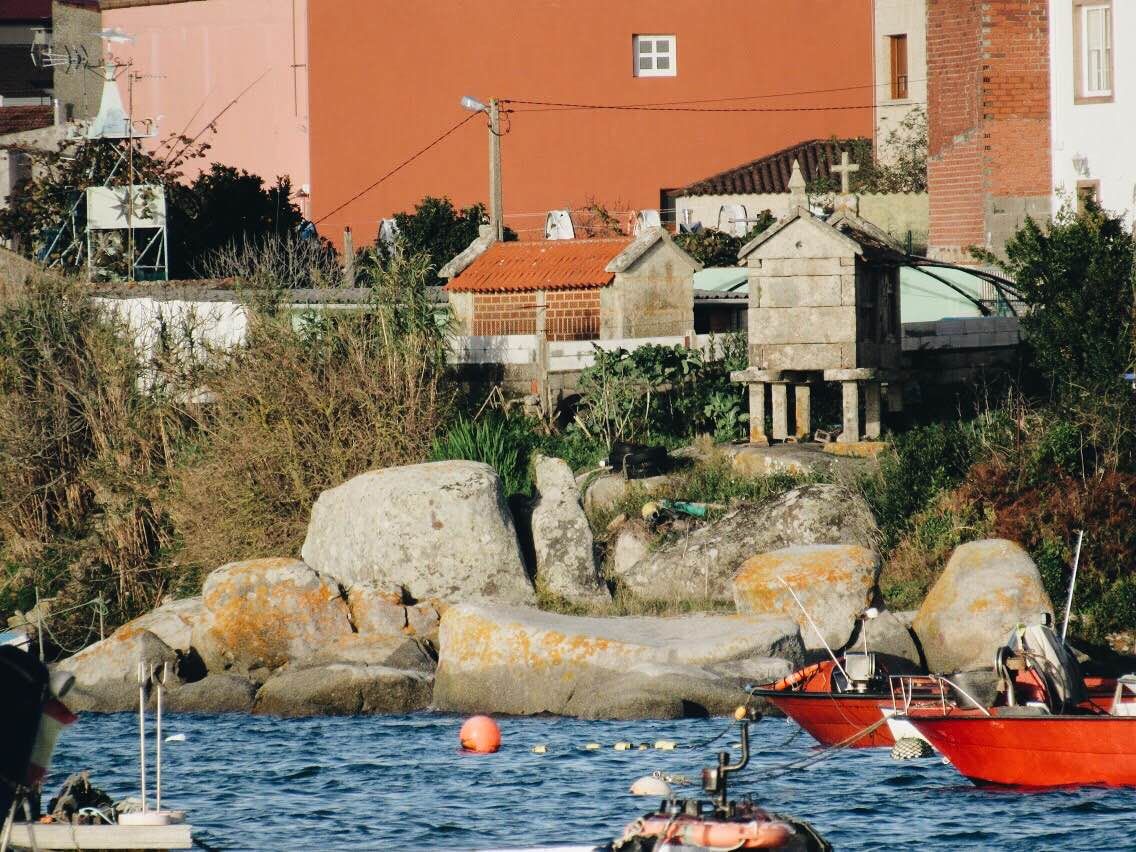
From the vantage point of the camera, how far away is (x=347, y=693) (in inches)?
961

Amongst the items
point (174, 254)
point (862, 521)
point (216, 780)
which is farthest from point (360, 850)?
point (174, 254)

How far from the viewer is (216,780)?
2077 centimetres

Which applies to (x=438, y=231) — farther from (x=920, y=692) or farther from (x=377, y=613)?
(x=920, y=692)

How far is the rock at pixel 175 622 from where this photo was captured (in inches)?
1052

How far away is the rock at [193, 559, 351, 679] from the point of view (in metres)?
26.2

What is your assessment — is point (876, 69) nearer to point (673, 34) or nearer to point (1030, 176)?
point (673, 34)

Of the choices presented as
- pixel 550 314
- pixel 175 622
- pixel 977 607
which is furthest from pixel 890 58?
pixel 175 622

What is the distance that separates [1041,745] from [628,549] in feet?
31.3

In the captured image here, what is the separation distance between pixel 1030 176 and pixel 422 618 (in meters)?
16.3

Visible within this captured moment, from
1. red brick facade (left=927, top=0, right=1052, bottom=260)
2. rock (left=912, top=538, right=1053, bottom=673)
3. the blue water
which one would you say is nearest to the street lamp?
red brick facade (left=927, top=0, right=1052, bottom=260)

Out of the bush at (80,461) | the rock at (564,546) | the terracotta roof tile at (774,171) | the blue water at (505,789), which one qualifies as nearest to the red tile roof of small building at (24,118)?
the terracotta roof tile at (774,171)

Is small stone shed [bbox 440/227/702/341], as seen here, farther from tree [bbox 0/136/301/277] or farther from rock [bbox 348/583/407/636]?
tree [bbox 0/136/301/277]

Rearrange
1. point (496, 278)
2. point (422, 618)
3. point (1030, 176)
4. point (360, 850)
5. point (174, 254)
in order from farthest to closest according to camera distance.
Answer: point (174, 254)
point (1030, 176)
point (496, 278)
point (422, 618)
point (360, 850)

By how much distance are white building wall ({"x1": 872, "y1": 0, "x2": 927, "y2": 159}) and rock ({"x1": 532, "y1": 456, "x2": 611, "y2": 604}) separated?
23.8 meters
